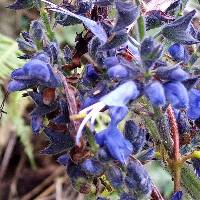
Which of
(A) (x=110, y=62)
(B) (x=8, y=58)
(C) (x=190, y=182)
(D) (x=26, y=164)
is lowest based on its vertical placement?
(D) (x=26, y=164)

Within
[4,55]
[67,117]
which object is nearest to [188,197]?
[67,117]

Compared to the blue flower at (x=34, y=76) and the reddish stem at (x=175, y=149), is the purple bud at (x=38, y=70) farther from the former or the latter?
the reddish stem at (x=175, y=149)

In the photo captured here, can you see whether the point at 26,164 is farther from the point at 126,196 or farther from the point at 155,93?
the point at 155,93

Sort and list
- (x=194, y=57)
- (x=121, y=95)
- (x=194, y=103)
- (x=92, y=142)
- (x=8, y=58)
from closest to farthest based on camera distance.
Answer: (x=121, y=95) → (x=92, y=142) → (x=194, y=103) → (x=194, y=57) → (x=8, y=58)

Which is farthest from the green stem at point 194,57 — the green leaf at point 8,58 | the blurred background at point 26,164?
the blurred background at point 26,164

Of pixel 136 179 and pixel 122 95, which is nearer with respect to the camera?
pixel 122 95

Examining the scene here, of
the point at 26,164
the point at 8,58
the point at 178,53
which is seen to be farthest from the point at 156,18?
the point at 26,164

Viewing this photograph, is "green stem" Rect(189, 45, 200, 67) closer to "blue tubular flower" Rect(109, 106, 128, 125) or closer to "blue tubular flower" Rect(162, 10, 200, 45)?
"blue tubular flower" Rect(162, 10, 200, 45)
